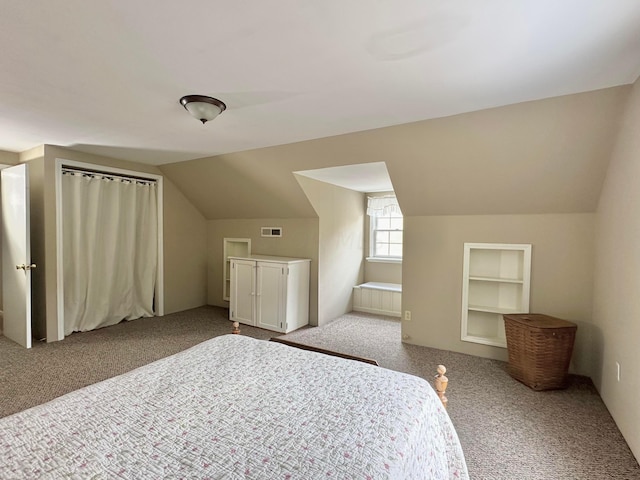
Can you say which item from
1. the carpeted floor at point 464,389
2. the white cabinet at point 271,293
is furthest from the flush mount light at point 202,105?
the carpeted floor at point 464,389

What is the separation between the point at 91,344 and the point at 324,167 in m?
3.33

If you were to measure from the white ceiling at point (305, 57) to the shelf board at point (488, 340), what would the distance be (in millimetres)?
2375

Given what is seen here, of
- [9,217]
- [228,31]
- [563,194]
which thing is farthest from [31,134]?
[563,194]

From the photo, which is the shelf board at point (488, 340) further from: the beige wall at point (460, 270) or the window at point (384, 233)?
the window at point (384, 233)

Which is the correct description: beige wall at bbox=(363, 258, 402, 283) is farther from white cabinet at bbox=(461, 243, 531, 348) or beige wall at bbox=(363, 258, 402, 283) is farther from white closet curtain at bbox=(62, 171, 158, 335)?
white closet curtain at bbox=(62, 171, 158, 335)

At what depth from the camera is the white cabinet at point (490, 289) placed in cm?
336

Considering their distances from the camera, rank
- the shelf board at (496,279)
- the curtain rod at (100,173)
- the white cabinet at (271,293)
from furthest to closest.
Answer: the white cabinet at (271,293)
the curtain rod at (100,173)
the shelf board at (496,279)

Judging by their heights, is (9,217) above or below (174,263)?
above

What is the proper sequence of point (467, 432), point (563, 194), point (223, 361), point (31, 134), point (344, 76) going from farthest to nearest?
point (31, 134) < point (563, 194) < point (467, 432) < point (344, 76) < point (223, 361)

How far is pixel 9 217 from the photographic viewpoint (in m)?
3.63

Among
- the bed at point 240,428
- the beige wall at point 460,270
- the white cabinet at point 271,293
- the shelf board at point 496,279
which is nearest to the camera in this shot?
the bed at point 240,428

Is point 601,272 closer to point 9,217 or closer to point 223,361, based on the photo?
point 223,361

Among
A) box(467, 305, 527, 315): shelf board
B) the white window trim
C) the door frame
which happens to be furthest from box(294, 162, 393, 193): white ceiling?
the door frame

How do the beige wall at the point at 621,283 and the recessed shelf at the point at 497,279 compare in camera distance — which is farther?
the recessed shelf at the point at 497,279
